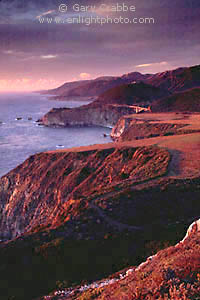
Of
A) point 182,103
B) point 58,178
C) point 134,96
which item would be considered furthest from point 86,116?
point 58,178

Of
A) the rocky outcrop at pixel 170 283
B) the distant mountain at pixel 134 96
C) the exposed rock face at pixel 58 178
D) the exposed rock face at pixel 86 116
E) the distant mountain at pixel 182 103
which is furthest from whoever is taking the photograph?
the distant mountain at pixel 134 96

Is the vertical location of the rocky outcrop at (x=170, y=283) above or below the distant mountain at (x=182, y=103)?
below

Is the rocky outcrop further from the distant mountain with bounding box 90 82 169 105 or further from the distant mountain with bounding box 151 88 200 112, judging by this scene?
the distant mountain with bounding box 90 82 169 105

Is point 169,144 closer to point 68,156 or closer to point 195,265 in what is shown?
point 68,156

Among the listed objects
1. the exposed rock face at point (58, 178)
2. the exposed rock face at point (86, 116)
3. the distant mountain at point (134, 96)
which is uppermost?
the distant mountain at point (134, 96)

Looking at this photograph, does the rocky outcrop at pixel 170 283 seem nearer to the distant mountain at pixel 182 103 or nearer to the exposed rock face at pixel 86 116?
the distant mountain at pixel 182 103

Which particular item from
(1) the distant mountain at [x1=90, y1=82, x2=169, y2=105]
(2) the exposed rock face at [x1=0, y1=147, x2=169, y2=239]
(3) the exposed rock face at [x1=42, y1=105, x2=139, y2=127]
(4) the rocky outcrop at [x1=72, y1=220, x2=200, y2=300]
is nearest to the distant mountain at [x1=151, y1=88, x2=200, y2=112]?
(3) the exposed rock face at [x1=42, y1=105, x2=139, y2=127]

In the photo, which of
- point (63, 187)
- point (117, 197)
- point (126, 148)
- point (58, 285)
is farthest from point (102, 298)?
point (126, 148)

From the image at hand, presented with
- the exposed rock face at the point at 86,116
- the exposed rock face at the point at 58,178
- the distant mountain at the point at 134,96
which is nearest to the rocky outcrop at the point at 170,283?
the exposed rock face at the point at 58,178

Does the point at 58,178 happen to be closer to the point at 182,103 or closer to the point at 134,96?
the point at 182,103
